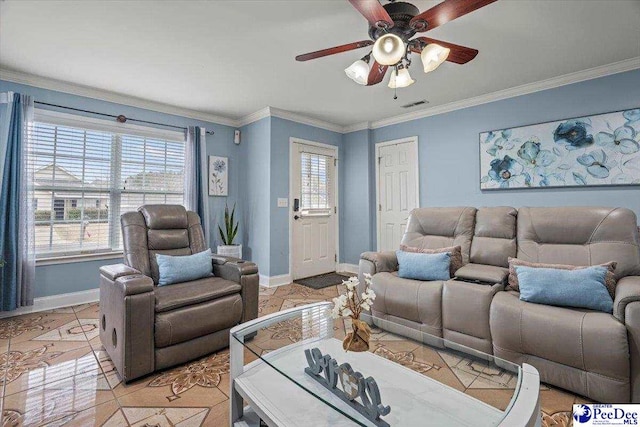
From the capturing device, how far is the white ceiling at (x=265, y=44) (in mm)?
2135

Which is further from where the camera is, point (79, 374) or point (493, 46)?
point (493, 46)

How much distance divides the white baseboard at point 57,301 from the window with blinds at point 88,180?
1.49ft

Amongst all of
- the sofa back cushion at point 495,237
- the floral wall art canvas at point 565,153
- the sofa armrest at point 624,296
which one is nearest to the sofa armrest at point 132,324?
the sofa back cushion at point 495,237

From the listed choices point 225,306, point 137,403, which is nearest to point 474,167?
point 225,306

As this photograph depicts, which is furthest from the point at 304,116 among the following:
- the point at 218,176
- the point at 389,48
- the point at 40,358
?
the point at 40,358

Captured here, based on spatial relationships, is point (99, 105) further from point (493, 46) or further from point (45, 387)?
point (493, 46)

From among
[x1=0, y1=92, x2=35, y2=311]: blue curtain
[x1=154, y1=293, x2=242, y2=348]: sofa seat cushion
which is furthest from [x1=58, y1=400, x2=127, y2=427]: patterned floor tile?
[x1=0, y1=92, x2=35, y2=311]: blue curtain

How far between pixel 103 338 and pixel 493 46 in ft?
12.6

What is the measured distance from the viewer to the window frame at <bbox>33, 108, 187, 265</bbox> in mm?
3271

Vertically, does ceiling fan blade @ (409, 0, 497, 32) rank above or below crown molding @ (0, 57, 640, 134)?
below

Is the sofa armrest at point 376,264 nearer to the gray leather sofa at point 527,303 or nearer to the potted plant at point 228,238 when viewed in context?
the gray leather sofa at point 527,303

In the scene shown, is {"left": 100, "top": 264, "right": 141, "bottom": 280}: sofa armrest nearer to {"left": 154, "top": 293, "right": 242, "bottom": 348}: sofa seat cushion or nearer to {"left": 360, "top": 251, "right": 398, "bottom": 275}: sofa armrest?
{"left": 154, "top": 293, "right": 242, "bottom": 348}: sofa seat cushion

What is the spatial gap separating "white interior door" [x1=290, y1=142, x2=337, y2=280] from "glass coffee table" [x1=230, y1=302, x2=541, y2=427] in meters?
2.82

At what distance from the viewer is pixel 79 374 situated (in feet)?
6.54
